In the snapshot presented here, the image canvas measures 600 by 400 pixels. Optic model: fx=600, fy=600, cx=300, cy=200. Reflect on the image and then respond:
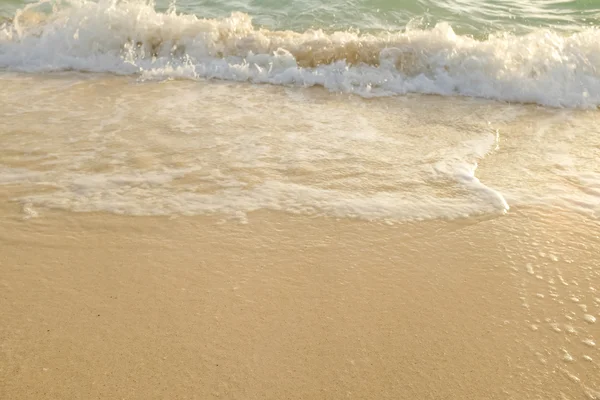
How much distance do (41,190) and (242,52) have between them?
3.82 metres

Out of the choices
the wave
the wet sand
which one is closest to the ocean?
the wave

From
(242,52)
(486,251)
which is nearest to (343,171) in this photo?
(486,251)

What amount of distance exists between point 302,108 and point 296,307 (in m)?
2.87

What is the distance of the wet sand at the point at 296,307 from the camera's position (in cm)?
210

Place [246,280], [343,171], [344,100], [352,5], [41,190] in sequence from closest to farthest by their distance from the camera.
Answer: [246,280], [41,190], [343,171], [344,100], [352,5]

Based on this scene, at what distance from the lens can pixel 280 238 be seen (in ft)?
9.76

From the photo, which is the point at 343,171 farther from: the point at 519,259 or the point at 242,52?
the point at 242,52

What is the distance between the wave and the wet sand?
3032 millimetres

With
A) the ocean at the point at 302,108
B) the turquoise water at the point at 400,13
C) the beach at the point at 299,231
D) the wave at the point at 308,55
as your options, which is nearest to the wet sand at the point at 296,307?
the beach at the point at 299,231

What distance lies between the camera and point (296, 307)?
8.16 ft

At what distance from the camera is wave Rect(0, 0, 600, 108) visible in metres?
5.96

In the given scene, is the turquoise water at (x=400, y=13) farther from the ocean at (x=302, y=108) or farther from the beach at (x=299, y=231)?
the beach at (x=299, y=231)

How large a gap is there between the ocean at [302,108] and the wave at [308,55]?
23 millimetres

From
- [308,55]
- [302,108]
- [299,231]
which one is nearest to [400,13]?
[308,55]
